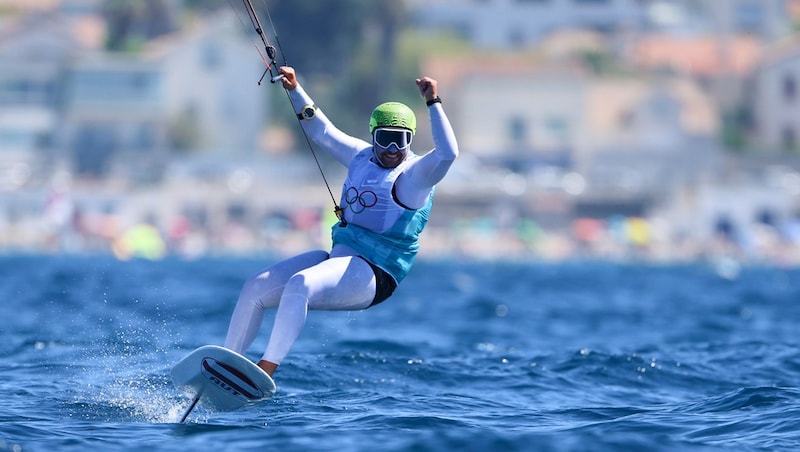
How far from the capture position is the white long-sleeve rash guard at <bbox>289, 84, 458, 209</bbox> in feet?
32.0

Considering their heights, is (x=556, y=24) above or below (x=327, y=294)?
above

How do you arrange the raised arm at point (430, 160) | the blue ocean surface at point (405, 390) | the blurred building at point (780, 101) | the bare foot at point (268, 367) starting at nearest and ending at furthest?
the blue ocean surface at point (405, 390)
the bare foot at point (268, 367)
the raised arm at point (430, 160)
the blurred building at point (780, 101)

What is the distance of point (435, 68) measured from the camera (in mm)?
94688

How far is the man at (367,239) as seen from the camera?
982 centimetres

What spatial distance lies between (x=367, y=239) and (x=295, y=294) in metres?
0.80

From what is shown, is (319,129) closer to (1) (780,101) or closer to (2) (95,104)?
(2) (95,104)

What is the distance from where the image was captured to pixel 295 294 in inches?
384

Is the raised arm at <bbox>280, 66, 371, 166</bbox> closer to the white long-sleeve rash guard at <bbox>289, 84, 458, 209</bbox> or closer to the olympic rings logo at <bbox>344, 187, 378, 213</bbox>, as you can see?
the white long-sleeve rash guard at <bbox>289, 84, 458, 209</bbox>

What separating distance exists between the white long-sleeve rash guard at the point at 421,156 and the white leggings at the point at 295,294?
2.02 ft

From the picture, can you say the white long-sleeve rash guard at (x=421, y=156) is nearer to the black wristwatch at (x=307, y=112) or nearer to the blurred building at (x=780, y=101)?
the black wristwatch at (x=307, y=112)

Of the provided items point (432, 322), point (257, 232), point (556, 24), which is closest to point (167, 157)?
point (257, 232)

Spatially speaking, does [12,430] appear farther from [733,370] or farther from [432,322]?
[432,322]

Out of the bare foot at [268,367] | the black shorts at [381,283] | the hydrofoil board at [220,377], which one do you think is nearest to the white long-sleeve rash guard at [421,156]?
the black shorts at [381,283]

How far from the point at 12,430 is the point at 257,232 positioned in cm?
6777
